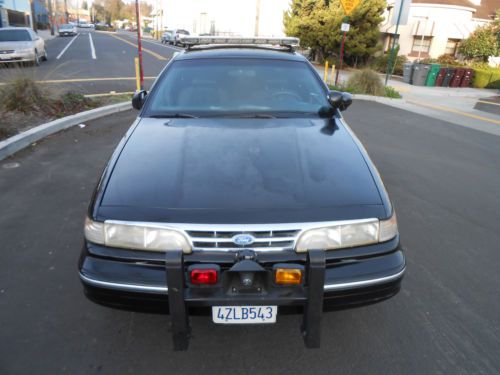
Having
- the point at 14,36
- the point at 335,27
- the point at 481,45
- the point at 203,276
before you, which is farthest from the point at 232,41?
the point at 481,45

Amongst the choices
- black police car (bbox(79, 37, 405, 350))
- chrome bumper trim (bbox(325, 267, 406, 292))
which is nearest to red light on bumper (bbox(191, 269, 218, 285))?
black police car (bbox(79, 37, 405, 350))

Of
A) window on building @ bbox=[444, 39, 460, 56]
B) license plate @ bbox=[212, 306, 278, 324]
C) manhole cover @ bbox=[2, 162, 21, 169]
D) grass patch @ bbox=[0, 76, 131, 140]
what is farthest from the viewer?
window on building @ bbox=[444, 39, 460, 56]

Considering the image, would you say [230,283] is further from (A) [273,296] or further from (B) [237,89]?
(B) [237,89]

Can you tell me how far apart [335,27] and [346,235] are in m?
23.7

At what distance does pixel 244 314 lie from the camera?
2121 millimetres

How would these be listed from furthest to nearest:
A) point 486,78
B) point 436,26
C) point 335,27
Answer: point 436,26 → point 335,27 → point 486,78

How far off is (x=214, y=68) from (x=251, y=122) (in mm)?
942

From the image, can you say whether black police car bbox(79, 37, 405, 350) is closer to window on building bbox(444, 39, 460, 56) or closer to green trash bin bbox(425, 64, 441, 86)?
green trash bin bbox(425, 64, 441, 86)

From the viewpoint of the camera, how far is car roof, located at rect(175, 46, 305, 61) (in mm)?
3969

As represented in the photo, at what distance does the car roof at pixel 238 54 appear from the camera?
3969 mm

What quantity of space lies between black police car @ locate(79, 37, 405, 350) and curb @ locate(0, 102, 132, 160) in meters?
4.07

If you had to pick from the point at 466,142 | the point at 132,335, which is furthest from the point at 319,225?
the point at 466,142

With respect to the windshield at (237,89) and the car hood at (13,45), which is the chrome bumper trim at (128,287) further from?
the car hood at (13,45)

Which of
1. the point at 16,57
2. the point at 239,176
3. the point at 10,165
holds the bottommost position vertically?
the point at 10,165
